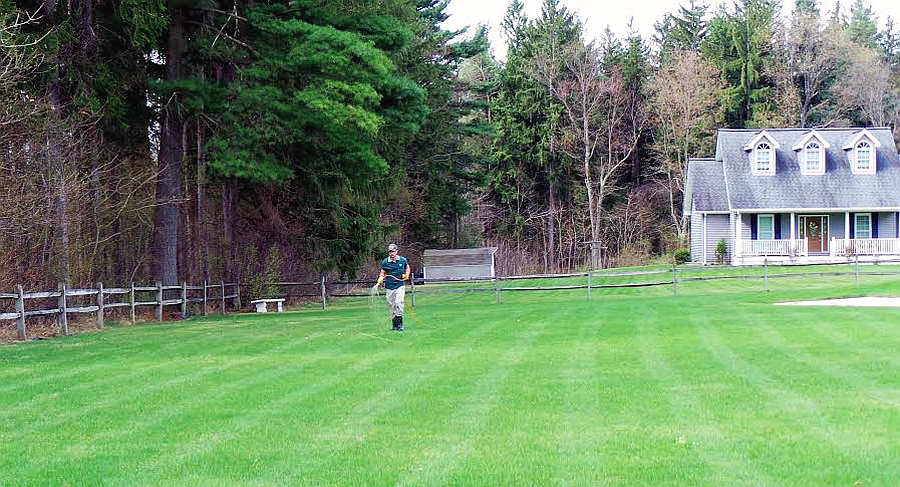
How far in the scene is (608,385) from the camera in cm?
1181

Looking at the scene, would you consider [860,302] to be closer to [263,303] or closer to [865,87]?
[263,303]

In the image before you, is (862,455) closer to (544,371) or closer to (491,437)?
(491,437)

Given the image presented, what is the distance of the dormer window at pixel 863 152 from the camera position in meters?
47.1

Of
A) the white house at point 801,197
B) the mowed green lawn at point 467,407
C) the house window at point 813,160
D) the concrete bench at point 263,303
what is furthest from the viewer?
the house window at point 813,160

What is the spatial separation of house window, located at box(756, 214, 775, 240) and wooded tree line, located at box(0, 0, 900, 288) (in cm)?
1197

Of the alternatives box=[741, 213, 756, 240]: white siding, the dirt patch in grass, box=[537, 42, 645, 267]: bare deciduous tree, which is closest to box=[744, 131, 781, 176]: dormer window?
box=[741, 213, 756, 240]: white siding

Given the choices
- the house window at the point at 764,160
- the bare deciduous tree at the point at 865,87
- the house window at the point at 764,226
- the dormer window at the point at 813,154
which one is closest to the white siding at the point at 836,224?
the dormer window at the point at 813,154

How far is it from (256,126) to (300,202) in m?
6.68

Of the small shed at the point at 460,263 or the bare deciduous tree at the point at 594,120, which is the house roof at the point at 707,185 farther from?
the small shed at the point at 460,263

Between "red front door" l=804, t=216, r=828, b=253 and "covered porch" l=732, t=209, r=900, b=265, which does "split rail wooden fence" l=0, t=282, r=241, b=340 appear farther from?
"red front door" l=804, t=216, r=828, b=253

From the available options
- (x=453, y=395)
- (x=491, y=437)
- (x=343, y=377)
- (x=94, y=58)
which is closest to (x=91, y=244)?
(x=94, y=58)

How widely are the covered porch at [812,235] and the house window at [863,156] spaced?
2356 mm

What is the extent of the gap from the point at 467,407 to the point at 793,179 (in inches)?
1593

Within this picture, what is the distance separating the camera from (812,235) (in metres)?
47.4
